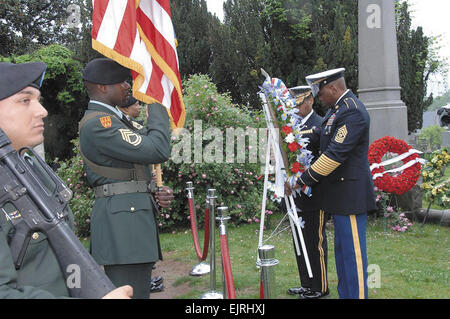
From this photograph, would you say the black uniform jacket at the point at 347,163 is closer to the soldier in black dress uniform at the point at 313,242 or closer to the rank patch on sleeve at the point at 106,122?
the soldier in black dress uniform at the point at 313,242

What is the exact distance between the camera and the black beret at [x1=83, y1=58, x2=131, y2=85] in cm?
271

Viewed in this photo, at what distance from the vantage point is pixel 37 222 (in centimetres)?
139

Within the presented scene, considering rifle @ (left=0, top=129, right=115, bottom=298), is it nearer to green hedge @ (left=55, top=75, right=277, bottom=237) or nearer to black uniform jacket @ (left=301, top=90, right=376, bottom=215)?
black uniform jacket @ (left=301, top=90, right=376, bottom=215)

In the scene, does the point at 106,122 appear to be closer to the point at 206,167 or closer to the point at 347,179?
the point at 347,179

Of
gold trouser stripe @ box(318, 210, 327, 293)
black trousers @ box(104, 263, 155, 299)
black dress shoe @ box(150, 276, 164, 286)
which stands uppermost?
black trousers @ box(104, 263, 155, 299)

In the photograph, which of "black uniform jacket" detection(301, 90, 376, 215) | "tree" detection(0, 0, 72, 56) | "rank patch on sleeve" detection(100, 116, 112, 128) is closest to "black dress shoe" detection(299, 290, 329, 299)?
"black uniform jacket" detection(301, 90, 376, 215)

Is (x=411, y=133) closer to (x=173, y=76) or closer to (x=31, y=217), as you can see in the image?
(x=173, y=76)

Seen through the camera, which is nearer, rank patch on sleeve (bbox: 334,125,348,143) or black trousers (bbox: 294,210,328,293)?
rank patch on sleeve (bbox: 334,125,348,143)

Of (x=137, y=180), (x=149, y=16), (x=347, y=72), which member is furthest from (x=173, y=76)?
(x=347, y=72)

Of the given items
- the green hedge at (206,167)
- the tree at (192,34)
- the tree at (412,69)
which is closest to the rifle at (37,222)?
the green hedge at (206,167)

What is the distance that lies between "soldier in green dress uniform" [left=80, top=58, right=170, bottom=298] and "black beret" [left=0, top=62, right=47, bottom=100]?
0.95m

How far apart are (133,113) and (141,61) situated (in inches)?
86.9

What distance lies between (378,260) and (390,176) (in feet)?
5.60

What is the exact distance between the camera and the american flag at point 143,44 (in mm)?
2889
